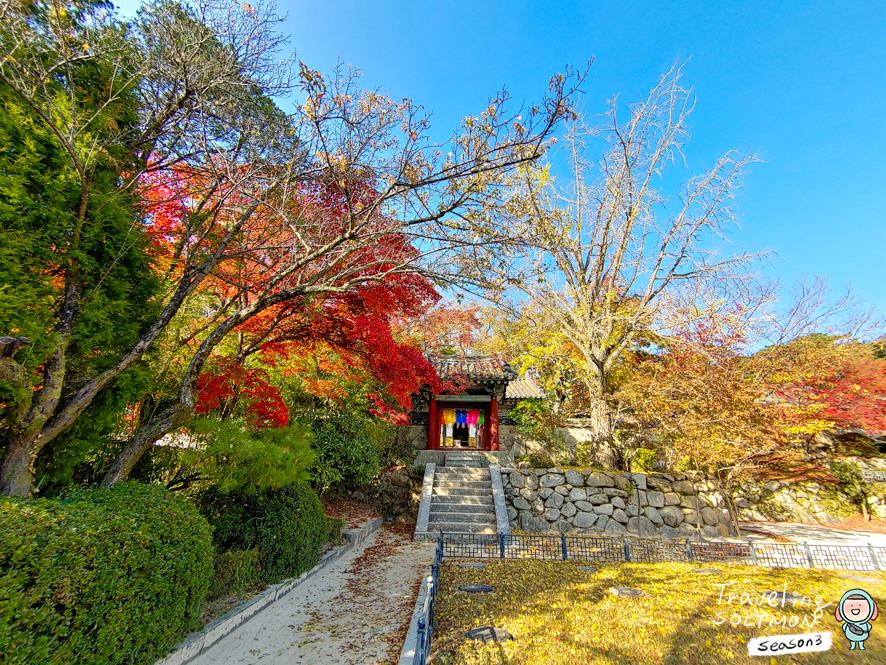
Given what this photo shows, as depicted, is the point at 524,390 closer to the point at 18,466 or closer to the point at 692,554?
the point at 692,554

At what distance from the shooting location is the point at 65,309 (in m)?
3.38

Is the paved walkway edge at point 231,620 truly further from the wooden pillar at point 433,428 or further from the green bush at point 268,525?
the wooden pillar at point 433,428

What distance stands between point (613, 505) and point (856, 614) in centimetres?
556

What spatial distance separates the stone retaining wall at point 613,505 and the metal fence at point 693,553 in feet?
6.11

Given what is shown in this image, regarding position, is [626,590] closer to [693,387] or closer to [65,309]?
[693,387]

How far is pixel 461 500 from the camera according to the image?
30.9ft

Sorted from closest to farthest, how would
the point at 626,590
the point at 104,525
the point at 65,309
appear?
the point at 104,525 → the point at 65,309 → the point at 626,590

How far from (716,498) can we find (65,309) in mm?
13319

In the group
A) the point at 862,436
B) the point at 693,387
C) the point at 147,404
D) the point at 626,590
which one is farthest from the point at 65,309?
the point at 862,436

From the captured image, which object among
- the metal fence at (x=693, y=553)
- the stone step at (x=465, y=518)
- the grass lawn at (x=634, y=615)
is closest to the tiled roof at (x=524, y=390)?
the stone step at (x=465, y=518)

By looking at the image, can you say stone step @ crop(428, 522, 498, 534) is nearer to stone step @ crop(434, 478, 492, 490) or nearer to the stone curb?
the stone curb

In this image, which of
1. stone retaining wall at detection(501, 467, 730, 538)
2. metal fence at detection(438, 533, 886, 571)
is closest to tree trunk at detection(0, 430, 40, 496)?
metal fence at detection(438, 533, 886, 571)

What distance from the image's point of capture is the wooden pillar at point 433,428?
13156mm

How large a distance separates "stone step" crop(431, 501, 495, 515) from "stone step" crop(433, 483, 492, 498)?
14.6 inches
